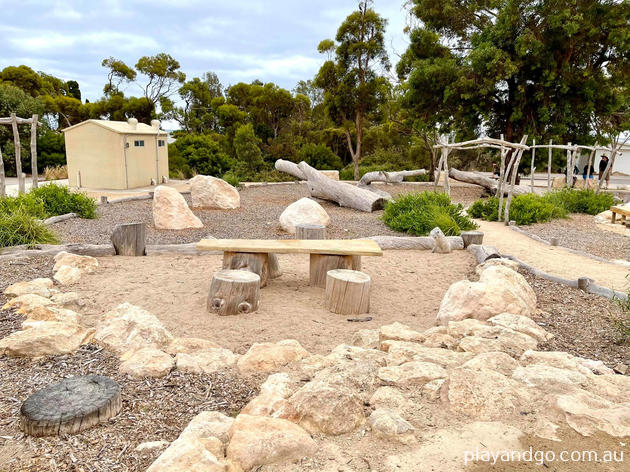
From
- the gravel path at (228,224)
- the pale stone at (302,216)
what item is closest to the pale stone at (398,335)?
the gravel path at (228,224)

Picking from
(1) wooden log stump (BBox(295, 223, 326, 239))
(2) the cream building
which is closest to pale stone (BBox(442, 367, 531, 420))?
(1) wooden log stump (BBox(295, 223, 326, 239))

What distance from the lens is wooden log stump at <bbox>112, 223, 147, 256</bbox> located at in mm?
6484

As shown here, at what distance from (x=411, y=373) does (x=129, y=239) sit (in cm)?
485

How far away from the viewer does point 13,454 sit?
220cm

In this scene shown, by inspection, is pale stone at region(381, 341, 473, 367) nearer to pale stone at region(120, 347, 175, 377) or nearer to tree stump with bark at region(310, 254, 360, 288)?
pale stone at region(120, 347, 175, 377)

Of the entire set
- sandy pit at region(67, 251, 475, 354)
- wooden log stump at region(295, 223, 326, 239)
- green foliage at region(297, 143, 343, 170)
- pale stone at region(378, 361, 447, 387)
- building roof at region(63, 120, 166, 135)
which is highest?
building roof at region(63, 120, 166, 135)

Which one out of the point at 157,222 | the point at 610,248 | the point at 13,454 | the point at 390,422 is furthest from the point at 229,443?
the point at 610,248

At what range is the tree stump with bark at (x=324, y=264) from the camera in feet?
17.9

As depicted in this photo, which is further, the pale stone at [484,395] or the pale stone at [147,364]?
the pale stone at [147,364]

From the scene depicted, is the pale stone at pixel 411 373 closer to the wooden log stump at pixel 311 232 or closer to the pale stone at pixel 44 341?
the pale stone at pixel 44 341

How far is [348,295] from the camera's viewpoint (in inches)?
184

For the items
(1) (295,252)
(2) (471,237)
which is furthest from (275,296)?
(2) (471,237)

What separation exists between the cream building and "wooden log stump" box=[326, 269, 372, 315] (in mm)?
12514

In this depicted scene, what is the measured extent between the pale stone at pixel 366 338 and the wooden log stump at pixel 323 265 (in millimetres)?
1461
